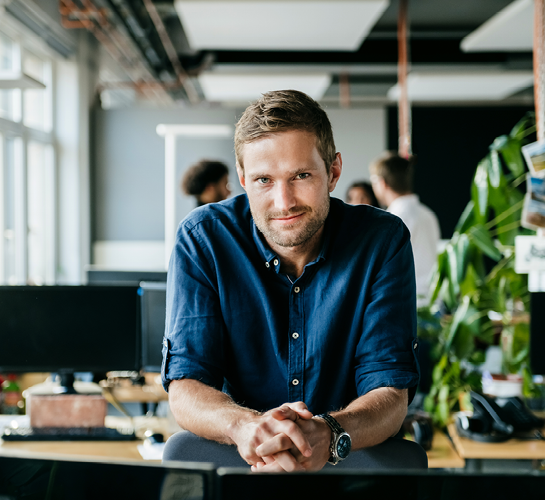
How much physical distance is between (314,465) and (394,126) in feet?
20.5

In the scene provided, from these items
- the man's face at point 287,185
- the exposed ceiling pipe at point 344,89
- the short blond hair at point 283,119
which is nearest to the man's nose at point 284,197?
the man's face at point 287,185

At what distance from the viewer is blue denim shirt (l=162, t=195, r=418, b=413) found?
1319 mm

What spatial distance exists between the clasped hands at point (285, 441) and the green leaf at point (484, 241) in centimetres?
138

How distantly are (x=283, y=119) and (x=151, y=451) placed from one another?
1.19 meters

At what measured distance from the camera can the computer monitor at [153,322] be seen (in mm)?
2545

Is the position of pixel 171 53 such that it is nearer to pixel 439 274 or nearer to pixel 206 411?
pixel 439 274

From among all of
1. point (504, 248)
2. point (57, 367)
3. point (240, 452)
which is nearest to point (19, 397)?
point (57, 367)

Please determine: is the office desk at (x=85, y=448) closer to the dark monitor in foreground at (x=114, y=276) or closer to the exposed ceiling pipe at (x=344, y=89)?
the dark monitor in foreground at (x=114, y=276)

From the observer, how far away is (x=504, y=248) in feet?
7.63

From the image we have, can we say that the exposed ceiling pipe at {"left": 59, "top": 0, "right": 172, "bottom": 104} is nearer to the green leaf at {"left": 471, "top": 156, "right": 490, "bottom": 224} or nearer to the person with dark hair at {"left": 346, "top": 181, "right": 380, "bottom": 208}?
the person with dark hair at {"left": 346, "top": 181, "right": 380, "bottom": 208}

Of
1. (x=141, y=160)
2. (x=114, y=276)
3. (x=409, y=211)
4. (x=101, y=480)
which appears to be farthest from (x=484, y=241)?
(x=141, y=160)

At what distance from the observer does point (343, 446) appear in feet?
3.58

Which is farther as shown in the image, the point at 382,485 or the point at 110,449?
the point at 110,449

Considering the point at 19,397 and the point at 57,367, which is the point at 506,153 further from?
the point at 19,397
